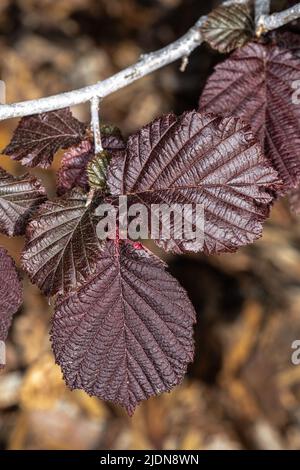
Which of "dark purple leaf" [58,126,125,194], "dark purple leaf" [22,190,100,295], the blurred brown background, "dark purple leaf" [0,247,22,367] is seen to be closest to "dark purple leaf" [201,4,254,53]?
"dark purple leaf" [58,126,125,194]

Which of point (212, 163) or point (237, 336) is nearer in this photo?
point (212, 163)

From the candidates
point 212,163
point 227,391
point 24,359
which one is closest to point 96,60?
point 24,359

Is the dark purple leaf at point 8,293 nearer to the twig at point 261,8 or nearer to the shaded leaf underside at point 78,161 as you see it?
the shaded leaf underside at point 78,161

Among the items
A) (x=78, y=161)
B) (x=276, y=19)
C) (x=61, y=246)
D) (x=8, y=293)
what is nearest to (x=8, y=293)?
(x=8, y=293)

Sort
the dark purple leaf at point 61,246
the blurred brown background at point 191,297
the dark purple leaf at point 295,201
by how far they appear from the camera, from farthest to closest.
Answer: the blurred brown background at point 191,297
the dark purple leaf at point 295,201
the dark purple leaf at point 61,246

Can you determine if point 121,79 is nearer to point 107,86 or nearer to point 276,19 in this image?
point 107,86

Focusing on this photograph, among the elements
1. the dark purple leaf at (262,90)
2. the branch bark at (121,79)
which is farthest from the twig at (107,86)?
the dark purple leaf at (262,90)

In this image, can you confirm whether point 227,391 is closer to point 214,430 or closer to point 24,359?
point 214,430
